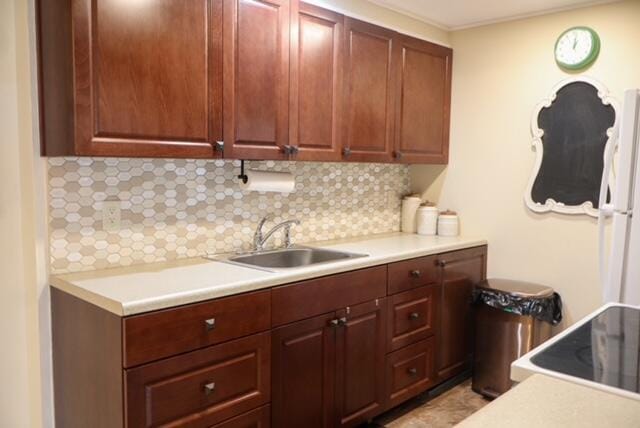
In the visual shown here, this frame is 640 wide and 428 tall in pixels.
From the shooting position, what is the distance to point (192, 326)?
1841 millimetres

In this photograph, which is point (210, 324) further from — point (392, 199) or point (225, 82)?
point (392, 199)

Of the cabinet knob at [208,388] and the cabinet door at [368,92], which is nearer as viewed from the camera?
the cabinet knob at [208,388]

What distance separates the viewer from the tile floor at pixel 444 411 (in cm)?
283

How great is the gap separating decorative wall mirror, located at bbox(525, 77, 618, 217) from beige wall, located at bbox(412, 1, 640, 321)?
0.06 metres

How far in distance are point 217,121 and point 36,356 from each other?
118 cm

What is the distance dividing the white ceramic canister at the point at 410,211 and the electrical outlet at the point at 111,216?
2.06m

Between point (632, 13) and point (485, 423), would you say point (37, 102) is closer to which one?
point (485, 423)

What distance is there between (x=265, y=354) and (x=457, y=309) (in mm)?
1570

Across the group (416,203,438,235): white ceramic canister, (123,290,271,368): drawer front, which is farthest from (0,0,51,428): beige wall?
(416,203,438,235): white ceramic canister

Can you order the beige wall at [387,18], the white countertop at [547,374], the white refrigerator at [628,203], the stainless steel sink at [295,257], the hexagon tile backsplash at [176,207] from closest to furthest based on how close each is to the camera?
the white countertop at [547,374], the white refrigerator at [628,203], the hexagon tile backsplash at [176,207], the stainless steel sink at [295,257], the beige wall at [387,18]

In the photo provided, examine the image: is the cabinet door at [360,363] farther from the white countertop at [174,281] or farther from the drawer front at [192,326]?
the drawer front at [192,326]

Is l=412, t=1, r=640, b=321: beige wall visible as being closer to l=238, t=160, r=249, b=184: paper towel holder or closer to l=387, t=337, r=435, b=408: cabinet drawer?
l=387, t=337, r=435, b=408: cabinet drawer

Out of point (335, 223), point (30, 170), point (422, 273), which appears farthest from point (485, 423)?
point (335, 223)

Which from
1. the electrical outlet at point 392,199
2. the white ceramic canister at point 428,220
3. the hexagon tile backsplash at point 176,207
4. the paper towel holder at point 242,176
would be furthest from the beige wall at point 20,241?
the white ceramic canister at point 428,220
